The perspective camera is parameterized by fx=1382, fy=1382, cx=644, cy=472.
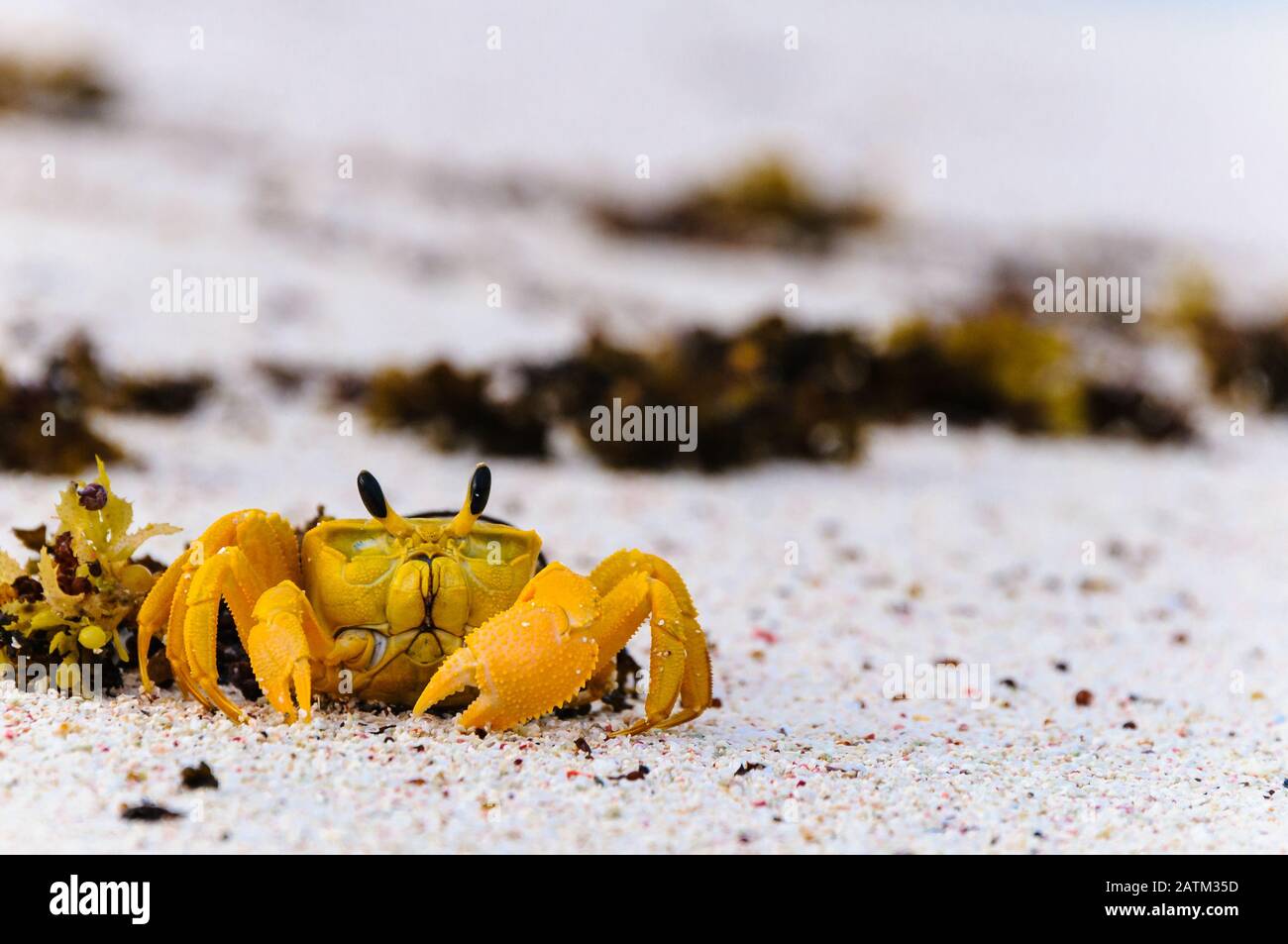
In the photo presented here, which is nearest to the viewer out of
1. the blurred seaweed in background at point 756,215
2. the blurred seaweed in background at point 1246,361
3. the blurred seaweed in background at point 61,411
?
the blurred seaweed in background at point 61,411

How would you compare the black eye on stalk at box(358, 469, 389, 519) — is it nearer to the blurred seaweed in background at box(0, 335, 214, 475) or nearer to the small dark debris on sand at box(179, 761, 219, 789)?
the small dark debris on sand at box(179, 761, 219, 789)

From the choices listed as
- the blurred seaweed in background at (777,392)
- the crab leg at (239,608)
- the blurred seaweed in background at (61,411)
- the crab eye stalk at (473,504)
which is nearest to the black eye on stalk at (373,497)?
the crab eye stalk at (473,504)

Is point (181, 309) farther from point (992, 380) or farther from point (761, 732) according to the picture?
point (761, 732)

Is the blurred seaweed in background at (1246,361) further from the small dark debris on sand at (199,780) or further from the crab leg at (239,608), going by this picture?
the small dark debris on sand at (199,780)

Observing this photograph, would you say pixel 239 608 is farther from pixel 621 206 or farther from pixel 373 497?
pixel 621 206

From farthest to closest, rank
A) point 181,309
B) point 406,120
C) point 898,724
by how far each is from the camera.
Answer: point 406,120 < point 181,309 < point 898,724

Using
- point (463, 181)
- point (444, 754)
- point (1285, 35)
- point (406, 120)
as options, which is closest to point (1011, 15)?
point (1285, 35)
